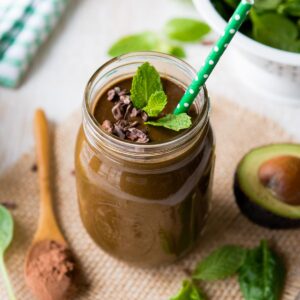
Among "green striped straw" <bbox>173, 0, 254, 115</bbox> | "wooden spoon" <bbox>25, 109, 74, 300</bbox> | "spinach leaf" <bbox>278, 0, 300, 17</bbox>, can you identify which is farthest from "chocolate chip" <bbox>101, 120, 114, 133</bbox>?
"spinach leaf" <bbox>278, 0, 300, 17</bbox>

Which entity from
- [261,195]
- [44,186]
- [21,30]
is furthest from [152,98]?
[21,30]

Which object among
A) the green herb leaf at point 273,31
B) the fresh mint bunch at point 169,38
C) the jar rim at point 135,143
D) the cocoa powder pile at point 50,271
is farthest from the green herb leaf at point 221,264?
the fresh mint bunch at point 169,38

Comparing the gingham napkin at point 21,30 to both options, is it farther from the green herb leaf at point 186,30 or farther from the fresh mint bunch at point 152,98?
the fresh mint bunch at point 152,98

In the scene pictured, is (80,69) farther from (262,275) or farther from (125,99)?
(262,275)

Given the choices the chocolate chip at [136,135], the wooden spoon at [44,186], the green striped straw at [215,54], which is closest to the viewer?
the green striped straw at [215,54]

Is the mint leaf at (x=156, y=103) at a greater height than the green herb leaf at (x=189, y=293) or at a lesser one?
greater

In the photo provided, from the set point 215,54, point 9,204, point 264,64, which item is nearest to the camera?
point 215,54

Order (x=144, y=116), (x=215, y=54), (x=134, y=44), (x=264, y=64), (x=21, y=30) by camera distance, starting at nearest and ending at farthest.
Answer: (x=215, y=54)
(x=144, y=116)
(x=264, y=64)
(x=134, y=44)
(x=21, y=30)

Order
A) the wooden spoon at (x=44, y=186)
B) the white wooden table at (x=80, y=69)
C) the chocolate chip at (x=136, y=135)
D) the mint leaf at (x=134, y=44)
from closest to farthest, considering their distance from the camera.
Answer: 1. the chocolate chip at (x=136, y=135)
2. the wooden spoon at (x=44, y=186)
3. the white wooden table at (x=80, y=69)
4. the mint leaf at (x=134, y=44)
